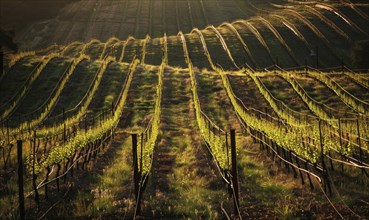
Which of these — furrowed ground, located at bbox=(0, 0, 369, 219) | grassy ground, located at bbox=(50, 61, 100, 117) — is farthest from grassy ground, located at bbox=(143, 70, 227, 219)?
grassy ground, located at bbox=(50, 61, 100, 117)

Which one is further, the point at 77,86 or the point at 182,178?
the point at 77,86

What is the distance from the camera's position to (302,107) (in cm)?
2912

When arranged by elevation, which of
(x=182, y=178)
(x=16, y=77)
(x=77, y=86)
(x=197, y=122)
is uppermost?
(x=16, y=77)

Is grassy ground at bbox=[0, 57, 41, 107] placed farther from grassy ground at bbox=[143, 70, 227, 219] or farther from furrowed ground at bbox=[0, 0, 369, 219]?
grassy ground at bbox=[143, 70, 227, 219]

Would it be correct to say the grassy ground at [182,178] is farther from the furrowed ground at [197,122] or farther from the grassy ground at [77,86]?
the grassy ground at [77,86]

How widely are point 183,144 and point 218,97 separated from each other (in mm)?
11254

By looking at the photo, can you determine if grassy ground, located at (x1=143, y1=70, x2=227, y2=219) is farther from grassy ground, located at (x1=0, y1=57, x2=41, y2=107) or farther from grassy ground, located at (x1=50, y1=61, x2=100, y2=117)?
grassy ground, located at (x1=0, y1=57, x2=41, y2=107)

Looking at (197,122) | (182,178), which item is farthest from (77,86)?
(182,178)

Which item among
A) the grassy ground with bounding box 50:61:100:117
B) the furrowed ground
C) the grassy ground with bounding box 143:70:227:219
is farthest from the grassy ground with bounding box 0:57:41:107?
the grassy ground with bounding box 143:70:227:219

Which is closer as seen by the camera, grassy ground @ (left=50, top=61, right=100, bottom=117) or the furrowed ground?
the furrowed ground

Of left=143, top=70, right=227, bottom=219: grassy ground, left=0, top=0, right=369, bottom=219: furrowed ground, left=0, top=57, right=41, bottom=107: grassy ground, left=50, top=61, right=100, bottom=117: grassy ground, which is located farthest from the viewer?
left=0, top=57, right=41, bottom=107: grassy ground

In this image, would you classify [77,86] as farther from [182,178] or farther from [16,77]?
[182,178]

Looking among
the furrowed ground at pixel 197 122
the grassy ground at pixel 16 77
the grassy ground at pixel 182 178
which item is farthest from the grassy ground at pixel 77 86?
the grassy ground at pixel 182 178

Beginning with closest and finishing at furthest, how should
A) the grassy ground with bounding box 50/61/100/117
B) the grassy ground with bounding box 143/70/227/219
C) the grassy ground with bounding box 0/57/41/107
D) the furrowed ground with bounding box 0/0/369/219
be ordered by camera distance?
the grassy ground with bounding box 143/70/227/219, the furrowed ground with bounding box 0/0/369/219, the grassy ground with bounding box 50/61/100/117, the grassy ground with bounding box 0/57/41/107
